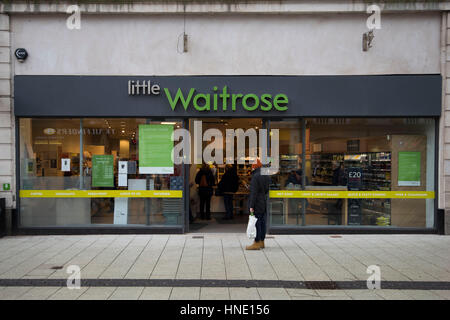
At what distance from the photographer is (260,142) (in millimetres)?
9977

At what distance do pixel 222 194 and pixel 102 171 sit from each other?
415cm

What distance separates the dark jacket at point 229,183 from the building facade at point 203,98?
8.84 feet

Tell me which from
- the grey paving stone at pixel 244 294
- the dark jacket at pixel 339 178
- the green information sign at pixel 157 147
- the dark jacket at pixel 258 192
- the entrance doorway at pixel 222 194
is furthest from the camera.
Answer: the entrance doorway at pixel 222 194

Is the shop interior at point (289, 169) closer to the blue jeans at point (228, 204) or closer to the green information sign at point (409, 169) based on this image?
the green information sign at point (409, 169)

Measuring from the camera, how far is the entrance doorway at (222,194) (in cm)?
1091

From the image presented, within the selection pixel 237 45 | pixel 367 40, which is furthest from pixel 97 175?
pixel 367 40

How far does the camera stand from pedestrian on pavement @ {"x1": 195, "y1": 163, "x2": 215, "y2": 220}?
12.2 meters

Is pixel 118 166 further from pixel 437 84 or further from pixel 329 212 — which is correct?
pixel 437 84

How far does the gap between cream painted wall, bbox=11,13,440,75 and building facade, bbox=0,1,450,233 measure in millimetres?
25

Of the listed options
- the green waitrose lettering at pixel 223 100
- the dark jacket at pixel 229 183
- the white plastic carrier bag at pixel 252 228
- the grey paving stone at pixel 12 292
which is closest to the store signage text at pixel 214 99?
the green waitrose lettering at pixel 223 100

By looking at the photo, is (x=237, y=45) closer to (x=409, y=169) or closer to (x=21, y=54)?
(x=21, y=54)

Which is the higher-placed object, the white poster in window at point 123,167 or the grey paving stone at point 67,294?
the white poster in window at point 123,167

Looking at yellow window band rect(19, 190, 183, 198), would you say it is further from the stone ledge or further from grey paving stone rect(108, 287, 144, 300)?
the stone ledge
